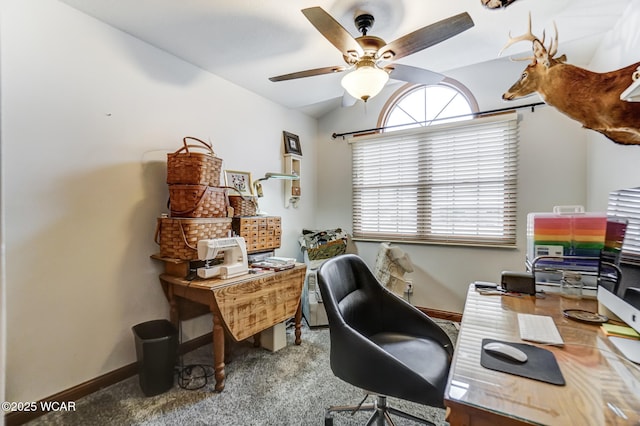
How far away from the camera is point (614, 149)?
204 centimetres

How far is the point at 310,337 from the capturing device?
2.80 metres

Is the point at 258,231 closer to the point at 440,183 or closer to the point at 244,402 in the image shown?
the point at 244,402

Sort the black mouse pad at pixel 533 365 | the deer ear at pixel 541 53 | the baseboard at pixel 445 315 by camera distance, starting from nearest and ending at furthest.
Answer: the black mouse pad at pixel 533 365
the deer ear at pixel 541 53
the baseboard at pixel 445 315

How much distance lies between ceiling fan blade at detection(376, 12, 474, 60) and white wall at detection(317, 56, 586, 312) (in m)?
1.69

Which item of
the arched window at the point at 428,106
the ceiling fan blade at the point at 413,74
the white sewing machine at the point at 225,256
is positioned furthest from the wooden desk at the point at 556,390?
the arched window at the point at 428,106

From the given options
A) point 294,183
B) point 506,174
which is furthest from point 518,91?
point 294,183

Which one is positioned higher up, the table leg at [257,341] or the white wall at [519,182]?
the white wall at [519,182]

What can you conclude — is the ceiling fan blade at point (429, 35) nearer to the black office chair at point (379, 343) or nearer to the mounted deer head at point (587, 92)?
the mounted deer head at point (587, 92)

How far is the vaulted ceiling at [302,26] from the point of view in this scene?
72.3 inches

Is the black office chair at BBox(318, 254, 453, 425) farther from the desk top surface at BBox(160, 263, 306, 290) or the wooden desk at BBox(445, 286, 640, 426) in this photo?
the desk top surface at BBox(160, 263, 306, 290)

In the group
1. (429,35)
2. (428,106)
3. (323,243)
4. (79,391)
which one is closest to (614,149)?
(429,35)

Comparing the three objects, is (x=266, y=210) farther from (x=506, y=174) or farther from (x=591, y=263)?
(x=591, y=263)

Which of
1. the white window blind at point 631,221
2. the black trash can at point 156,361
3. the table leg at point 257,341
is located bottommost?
the table leg at point 257,341

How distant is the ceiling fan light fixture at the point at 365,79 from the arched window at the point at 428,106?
1674mm
